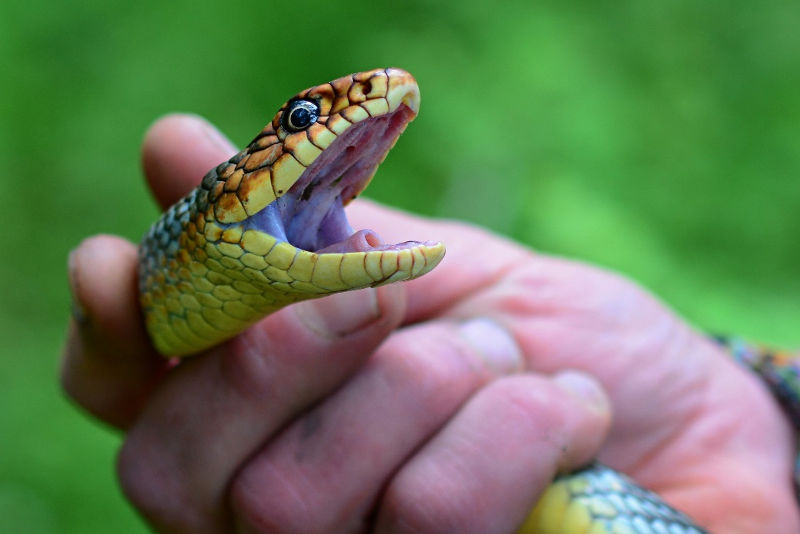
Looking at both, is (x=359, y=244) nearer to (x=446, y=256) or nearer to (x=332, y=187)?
(x=332, y=187)

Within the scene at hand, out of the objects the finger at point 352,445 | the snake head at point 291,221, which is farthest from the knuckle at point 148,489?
the snake head at point 291,221

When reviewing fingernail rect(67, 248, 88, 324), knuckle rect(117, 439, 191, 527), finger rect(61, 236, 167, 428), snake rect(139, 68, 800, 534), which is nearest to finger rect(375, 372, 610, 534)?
snake rect(139, 68, 800, 534)

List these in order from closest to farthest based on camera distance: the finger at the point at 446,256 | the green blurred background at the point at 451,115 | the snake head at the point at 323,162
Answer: the snake head at the point at 323,162
the finger at the point at 446,256
the green blurred background at the point at 451,115

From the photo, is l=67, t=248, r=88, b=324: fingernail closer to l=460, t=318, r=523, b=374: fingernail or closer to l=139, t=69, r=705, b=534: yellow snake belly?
l=139, t=69, r=705, b=534: yellow snake belly

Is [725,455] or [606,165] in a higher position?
[606,165]

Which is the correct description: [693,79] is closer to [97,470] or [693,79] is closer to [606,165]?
[606,165]

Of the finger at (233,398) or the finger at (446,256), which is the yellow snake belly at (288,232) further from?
the finger at (446,256)

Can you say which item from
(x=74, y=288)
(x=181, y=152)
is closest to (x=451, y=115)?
(x=181, y=152)

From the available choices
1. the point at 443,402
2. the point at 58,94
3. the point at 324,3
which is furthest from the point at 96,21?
the point at 443,402
